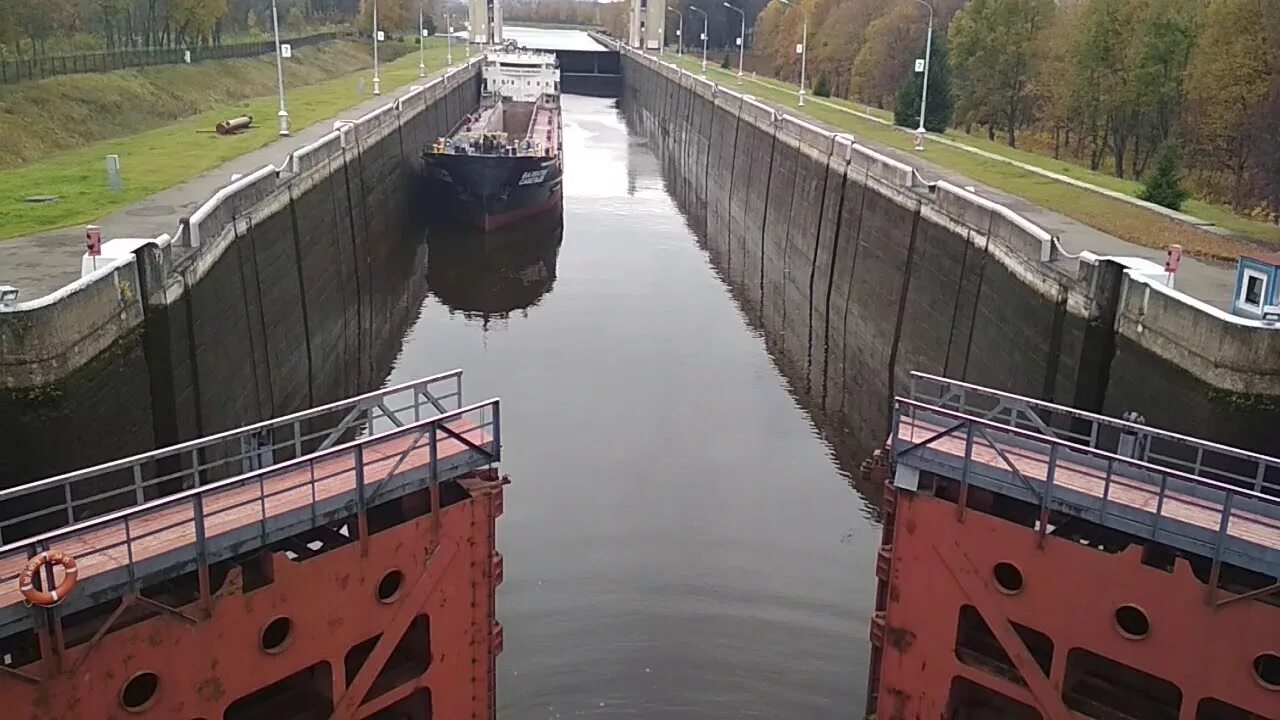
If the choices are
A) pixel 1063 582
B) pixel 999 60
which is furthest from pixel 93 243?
pixel 999 60

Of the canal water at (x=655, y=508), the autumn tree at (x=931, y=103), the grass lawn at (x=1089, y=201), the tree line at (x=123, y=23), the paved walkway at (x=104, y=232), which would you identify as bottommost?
the canal water at (x=655, y=508)

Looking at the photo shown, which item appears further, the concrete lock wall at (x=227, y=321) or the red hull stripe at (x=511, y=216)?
the red hull stripe at (x=511, y=216)

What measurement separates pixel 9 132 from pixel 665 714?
114 feet

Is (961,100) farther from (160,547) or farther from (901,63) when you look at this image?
(160,547)

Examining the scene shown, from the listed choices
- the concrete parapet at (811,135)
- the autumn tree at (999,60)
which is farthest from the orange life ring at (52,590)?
the autumn tree at (999,60)

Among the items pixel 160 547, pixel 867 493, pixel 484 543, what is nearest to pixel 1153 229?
pixel 867 493

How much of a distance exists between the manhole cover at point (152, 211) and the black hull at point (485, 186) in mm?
18859

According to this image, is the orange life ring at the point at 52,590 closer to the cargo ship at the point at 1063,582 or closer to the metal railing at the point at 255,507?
the metal railing at the point at 255,507

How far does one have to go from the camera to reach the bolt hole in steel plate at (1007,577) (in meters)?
10.4

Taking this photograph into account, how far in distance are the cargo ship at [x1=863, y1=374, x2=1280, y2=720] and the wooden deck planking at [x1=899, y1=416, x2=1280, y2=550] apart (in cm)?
2

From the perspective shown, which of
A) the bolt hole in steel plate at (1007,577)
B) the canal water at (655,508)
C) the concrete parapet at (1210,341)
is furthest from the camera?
the canal water at (655,508)

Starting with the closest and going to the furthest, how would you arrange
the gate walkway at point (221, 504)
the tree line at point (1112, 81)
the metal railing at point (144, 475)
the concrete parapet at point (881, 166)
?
the gate walkway at point (221, 504)
the metal railing at point (144, 475)
the concrete parapet at point (881, 166)
the tree line at point (1112, 81)

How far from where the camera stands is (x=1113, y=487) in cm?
1041

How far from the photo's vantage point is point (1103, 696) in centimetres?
1038
